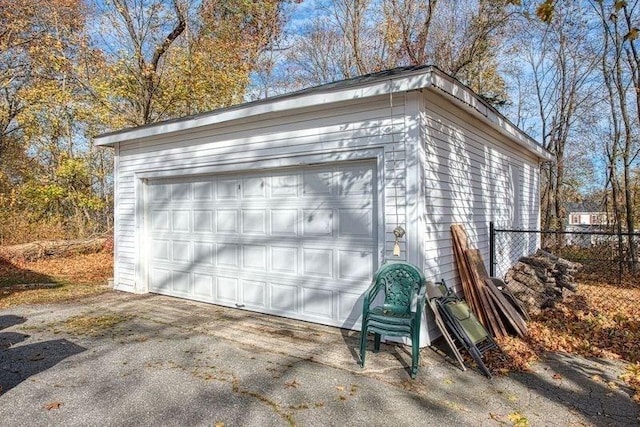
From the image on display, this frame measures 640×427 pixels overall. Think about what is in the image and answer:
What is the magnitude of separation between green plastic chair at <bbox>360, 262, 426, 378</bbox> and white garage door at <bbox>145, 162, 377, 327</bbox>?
0.43 meters

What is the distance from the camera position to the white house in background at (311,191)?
4.15 metres

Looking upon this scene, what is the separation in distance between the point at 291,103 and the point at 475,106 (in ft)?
7.35

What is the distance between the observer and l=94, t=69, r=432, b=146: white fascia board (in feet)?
12.7

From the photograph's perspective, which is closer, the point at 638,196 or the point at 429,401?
the point at 429,401

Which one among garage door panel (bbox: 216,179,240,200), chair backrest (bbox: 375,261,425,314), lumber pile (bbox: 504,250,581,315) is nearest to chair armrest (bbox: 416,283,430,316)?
chair backrest (bbox: 375,261,425,314)

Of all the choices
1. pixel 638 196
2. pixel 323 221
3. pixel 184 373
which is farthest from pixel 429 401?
pixel 638 196

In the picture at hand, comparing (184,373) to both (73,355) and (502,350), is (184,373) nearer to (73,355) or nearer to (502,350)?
(73,355)

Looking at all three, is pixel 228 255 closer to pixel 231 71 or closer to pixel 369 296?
pixel 369 296

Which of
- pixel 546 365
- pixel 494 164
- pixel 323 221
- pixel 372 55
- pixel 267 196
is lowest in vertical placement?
pixel 546 365

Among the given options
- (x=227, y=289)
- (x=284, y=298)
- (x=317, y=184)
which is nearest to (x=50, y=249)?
(x=227, y=289)

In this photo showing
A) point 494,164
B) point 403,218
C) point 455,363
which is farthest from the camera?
point 494,164

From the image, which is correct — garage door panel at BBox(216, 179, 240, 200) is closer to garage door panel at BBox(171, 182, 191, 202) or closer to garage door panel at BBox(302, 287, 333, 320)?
garage door panel at BBox(171, 182, 191, 202)

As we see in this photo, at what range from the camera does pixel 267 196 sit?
17.4 feet

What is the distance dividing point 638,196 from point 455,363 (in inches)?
467
